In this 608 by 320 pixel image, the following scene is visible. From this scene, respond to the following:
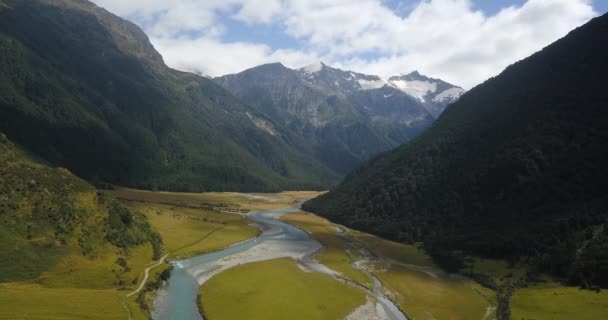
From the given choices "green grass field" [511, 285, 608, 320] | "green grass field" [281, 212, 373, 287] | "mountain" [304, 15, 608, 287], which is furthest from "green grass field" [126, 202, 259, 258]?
"green grass field" [511, 285, 608, 320]

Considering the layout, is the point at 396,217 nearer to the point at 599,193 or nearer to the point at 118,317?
the point at 599,193

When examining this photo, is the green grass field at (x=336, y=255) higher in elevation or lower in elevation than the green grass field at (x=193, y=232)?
lower

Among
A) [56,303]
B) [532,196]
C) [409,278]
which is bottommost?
[409,278]

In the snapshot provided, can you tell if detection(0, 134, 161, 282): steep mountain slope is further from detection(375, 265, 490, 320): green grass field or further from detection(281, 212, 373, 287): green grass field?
detection(375, 265, 490, 320): green grass field

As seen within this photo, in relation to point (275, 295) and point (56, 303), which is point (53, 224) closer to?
point (56, 303)

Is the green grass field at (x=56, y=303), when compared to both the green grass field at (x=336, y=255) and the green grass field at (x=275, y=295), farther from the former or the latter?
the green grass field at (x=336, y=255)

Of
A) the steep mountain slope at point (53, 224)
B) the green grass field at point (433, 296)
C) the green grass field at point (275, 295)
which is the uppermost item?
the steep mountain slope at point (53, 224)

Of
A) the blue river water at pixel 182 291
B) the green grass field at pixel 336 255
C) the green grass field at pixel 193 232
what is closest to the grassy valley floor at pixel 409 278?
the green grass field at pixel 336 255

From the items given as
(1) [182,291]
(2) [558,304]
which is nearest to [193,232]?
(1) [182,291]
